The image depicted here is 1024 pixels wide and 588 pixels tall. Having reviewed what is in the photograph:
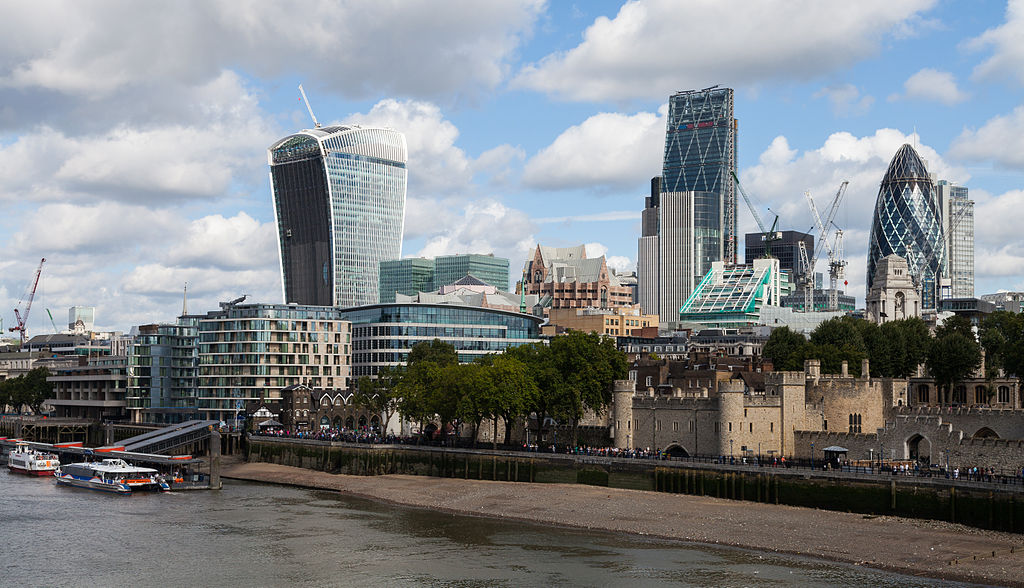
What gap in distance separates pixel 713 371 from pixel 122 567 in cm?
7424

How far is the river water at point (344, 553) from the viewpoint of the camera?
70438mm

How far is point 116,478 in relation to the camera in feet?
402

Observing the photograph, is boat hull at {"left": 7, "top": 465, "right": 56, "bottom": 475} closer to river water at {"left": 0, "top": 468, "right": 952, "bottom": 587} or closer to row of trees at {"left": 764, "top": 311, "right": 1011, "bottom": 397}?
river water at {"left": 0, "top": 468, "right": 952, "bottom": 587}

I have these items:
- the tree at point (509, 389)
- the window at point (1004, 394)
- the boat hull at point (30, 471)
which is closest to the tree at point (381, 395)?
the tree at point (509, 389)

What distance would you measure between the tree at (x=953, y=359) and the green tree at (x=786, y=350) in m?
15.4

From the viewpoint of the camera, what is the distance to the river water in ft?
231

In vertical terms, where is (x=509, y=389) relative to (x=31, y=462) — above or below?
above

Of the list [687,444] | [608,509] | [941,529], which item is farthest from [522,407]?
[941,529]

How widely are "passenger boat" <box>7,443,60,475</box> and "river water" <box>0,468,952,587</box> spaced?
122 ft

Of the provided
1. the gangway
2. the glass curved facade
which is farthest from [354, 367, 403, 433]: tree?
the glass curved facade

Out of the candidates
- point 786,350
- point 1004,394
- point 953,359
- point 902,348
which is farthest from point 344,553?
point 902,348

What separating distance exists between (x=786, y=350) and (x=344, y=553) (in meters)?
89.9

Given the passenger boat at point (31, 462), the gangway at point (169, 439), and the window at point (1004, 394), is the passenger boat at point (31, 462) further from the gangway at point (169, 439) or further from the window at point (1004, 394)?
the window at point (1004, 394)

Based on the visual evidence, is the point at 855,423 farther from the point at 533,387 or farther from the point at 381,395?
the point at 381,395
